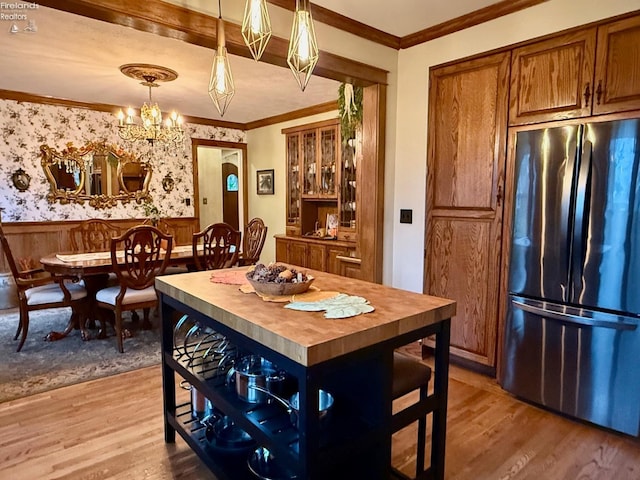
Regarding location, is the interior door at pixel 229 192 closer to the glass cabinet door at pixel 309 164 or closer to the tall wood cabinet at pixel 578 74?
the glass cabinet door at pixel 309 164

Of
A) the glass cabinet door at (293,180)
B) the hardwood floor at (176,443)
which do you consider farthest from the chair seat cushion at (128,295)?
the glass cabinet door at (293,180)

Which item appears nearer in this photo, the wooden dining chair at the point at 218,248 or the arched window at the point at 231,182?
the wooden dining chair at the point at 218,248

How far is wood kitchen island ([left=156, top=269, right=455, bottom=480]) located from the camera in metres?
1.12

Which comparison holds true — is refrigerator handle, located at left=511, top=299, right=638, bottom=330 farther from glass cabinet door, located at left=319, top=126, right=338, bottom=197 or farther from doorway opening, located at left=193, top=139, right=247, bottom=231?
doorway opening, located at left=193, top=139, right=247, bottom=231

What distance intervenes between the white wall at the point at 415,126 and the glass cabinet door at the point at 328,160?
5.38ft

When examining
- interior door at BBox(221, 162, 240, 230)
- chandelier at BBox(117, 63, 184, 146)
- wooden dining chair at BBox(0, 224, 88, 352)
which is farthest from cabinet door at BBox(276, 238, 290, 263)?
interior door at BBox(221, 162, 240, 230)

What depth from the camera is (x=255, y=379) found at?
1.53 m

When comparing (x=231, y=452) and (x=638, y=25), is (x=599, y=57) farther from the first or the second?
(x=231, y=452)

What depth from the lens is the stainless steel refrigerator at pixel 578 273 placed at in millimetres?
2057

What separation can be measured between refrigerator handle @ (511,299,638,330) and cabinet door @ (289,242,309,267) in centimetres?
286

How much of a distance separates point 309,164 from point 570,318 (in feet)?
12.0

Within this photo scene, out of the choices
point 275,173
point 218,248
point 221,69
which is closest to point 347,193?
point 218,248

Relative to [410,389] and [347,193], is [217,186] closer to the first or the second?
[347,193]

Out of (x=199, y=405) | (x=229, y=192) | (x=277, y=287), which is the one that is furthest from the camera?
(x=229, y=192)
